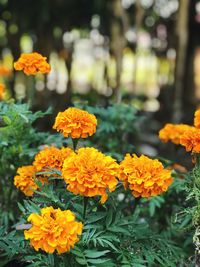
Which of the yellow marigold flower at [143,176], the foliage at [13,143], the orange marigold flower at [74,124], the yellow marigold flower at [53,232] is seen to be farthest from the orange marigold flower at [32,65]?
the yellow marigold flower at [53,232]

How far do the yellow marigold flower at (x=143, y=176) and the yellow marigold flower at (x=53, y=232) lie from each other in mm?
343

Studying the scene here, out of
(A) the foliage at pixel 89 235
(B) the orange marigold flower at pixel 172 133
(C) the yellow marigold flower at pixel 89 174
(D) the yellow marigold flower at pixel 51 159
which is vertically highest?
(C) the yellow marigold flower at pixel 89 174

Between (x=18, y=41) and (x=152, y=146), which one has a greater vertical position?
(x=18, y=41)

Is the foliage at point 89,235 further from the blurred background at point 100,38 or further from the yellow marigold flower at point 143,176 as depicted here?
the blurred background at point 100,38

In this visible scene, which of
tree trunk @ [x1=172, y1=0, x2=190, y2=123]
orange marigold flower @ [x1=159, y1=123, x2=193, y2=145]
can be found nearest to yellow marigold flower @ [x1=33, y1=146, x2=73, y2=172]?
orange marigold flower @ [x1=159, y1=123, x2=193, y2=145]

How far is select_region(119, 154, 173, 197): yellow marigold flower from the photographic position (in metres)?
2.37

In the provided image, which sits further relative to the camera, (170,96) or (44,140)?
(170,96)

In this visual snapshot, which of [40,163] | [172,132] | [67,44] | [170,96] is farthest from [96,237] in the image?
[67,44]

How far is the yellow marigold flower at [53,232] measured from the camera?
2.06 meters

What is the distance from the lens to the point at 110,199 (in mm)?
2564

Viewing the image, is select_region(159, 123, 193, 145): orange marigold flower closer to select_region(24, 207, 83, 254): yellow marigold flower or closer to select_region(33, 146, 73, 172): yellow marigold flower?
select_region(33, 146, 73, 172): yellow marigold flower

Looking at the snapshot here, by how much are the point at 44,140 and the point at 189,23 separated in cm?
463

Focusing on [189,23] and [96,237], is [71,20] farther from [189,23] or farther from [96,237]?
[96,237]

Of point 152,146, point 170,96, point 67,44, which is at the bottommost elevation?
point 152,146
